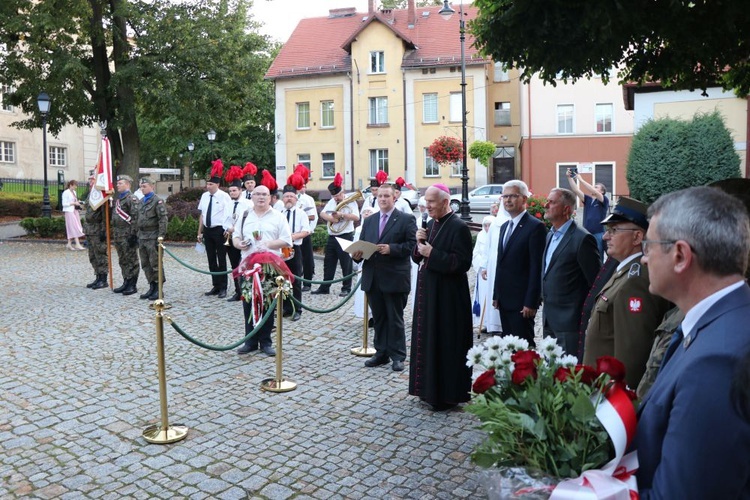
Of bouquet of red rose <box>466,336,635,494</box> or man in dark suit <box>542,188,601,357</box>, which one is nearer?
bouquet of red rose <box>466,336,635,494</box>

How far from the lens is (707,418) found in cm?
169

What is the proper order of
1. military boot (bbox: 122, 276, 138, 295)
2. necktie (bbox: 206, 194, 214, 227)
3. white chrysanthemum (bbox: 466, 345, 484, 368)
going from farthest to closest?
military boot (bbox: 122, 276, 138, 295), necktie (bbox: 206, 194, 214, 227), white chrysanthemum (bbox: 466, 345, 484, 368)

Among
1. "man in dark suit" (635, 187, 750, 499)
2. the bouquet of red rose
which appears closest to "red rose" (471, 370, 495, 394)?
the bouquet of red rose

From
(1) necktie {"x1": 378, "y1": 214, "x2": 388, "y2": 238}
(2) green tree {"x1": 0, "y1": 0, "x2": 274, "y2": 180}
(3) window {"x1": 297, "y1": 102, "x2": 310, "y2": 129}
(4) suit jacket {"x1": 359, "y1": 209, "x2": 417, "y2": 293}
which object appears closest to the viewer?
(4) suit jacket {"x1": 359, "y1": 209, "x2": 417, "y2": 293}

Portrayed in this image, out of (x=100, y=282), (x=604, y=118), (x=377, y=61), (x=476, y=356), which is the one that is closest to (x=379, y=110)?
(x=377, y=61)

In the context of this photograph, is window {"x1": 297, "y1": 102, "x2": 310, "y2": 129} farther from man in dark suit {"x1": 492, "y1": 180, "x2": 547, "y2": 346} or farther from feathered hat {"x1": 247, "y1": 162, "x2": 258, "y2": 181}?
man in dark suit {"x1": 492, "y1": 180, "x2": 547, "y2": 346}

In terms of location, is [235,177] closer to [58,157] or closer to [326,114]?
[326,114]

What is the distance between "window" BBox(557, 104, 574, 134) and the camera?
4059 centimetres

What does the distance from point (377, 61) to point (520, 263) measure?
39.3 metres

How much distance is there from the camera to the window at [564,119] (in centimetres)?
4059

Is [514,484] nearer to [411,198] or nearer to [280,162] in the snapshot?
[411,198]

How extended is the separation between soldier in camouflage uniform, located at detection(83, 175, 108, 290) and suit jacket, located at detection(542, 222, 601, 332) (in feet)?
33.3

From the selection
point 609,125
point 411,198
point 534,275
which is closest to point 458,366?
point 534,275

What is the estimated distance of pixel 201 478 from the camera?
462cm
